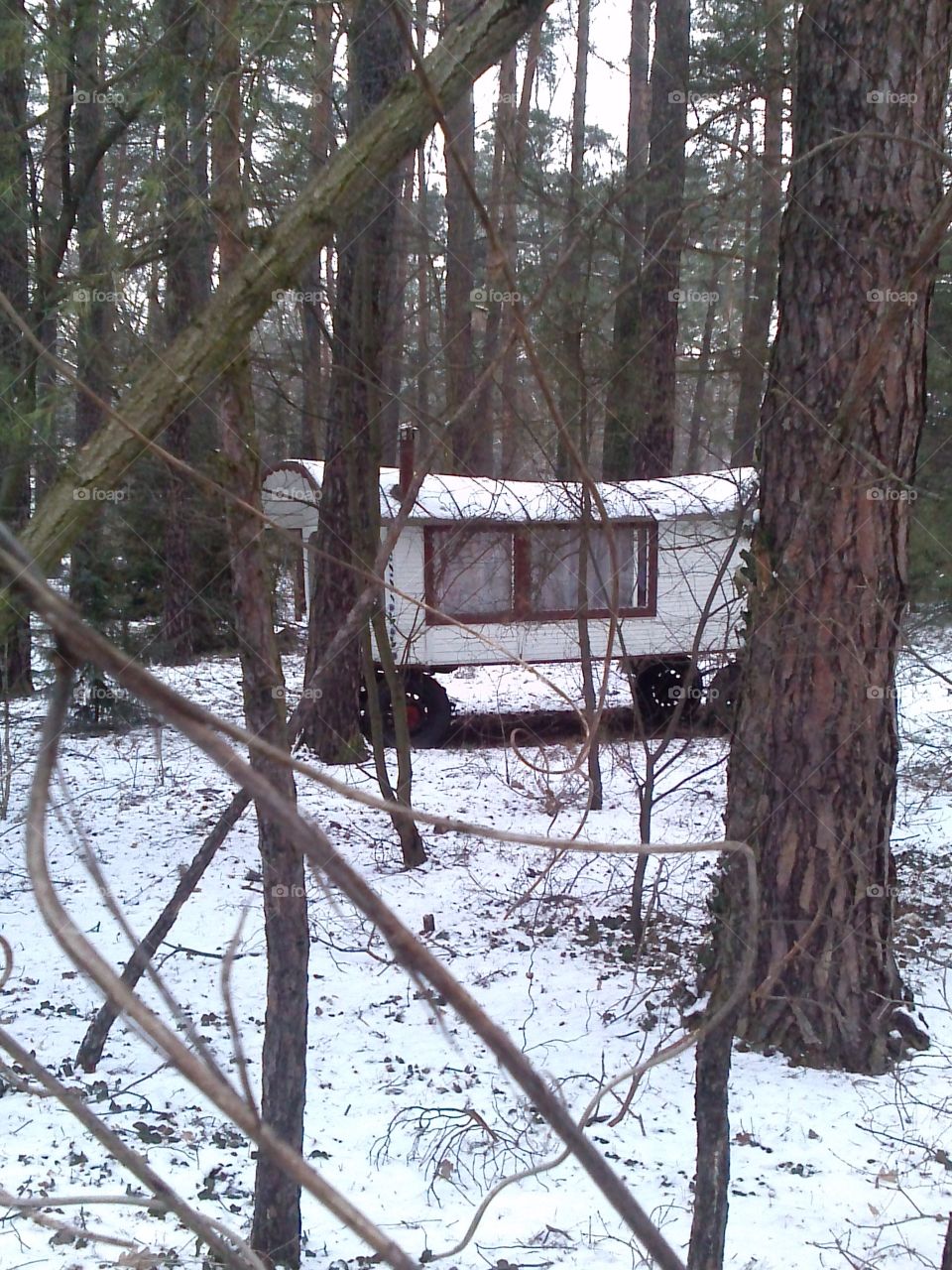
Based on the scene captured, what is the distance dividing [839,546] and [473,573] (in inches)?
201

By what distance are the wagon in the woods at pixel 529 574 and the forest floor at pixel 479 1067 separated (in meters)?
1.58

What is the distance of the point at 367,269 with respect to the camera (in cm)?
655

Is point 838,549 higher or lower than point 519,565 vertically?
higher

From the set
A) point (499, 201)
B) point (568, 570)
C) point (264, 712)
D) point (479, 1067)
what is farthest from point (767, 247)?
point (264, 712)

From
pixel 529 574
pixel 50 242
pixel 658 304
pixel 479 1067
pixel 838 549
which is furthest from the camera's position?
pixel 658 304

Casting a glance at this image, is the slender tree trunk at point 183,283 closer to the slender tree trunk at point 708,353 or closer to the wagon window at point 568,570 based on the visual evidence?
the wagon window at point 568,570

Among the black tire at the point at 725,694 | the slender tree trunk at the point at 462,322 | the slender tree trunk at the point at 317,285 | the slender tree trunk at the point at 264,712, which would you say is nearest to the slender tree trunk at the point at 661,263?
the slender tree trunk at the point at 462,322

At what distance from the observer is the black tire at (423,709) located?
9.27m

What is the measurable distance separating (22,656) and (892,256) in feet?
19.6

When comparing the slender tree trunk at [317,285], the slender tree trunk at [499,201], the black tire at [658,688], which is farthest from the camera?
the black tire at [658,688]

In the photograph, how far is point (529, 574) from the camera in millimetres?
8562

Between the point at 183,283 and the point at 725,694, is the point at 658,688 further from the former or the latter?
the point at 183,283

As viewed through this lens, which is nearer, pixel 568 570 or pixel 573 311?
pixel 573 311

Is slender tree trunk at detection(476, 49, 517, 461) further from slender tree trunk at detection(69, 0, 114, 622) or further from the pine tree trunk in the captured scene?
slender tree trunk at detection(69, 0, 114, 622)
